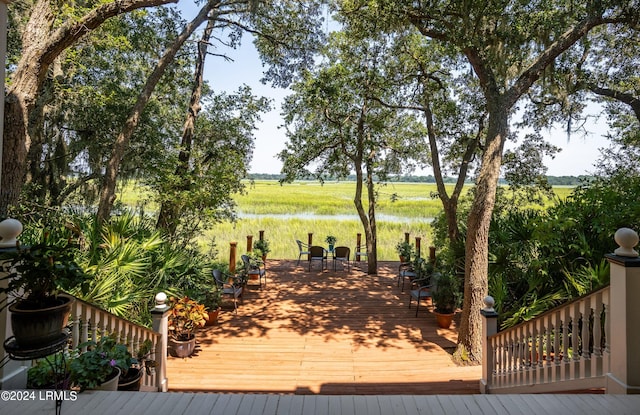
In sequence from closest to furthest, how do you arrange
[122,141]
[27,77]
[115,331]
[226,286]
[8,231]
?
[8,231]
[115,331]
[27,77]
[122,141]
[226,286]

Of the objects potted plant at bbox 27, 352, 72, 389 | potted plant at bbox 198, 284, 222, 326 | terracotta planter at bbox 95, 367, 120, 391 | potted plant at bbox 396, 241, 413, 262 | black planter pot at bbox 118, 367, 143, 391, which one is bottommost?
potted plant at bbox 198, 284, 222, 326

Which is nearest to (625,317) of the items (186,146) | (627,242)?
(627,242)

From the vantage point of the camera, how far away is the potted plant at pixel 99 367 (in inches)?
73.0

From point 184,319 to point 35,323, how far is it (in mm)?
2818

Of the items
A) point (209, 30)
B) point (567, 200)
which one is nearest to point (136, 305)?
point (567, 200)

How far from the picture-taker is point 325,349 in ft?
13.7

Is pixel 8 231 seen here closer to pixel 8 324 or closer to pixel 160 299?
pixel 8 324

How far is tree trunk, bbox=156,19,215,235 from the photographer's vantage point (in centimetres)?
655

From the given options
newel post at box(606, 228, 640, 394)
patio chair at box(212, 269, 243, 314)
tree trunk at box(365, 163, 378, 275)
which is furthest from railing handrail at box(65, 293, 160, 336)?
tree trunk at box(365, 163, 378, 275)

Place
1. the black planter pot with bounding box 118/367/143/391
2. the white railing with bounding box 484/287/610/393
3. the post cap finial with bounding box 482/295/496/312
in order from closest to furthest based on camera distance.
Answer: the white railing with bounding box 484/287/610/393, the black planter pot with bounding box 118/367/143/391, the post cap finial with bounding box 482/295/496/312

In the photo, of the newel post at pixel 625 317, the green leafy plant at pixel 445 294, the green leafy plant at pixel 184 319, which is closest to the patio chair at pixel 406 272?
the green leafy plant at pixel 445 294

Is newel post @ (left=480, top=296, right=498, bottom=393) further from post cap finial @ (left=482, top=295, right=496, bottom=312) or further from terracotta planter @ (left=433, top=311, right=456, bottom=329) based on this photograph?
terracotta planter @ (left=433, top=311, right=456, bottom=329)

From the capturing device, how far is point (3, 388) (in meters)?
1.78

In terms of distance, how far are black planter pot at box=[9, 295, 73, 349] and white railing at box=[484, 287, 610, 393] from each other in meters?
2.96
